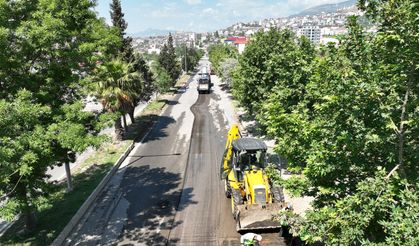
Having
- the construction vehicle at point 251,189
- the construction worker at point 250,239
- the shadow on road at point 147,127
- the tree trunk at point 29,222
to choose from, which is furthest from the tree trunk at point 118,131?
the construction worker at point 250,239

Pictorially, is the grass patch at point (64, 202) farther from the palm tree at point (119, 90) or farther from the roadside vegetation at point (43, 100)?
the palm tree at point (119, 90)

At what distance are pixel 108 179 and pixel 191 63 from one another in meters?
84.8

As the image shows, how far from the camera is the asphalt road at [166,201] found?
13.5 meters

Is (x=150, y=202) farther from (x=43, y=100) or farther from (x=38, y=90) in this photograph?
(x=38, y=90)

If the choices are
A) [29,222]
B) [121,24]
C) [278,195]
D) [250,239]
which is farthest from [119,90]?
[250,239]

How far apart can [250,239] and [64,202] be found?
32.4ft

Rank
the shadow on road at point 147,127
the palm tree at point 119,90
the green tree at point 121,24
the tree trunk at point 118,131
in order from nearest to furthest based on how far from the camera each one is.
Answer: the palm tree at point 119,90, the tree trunk at point 118,131, the shadow on road at point 147,127, the green tree at point 121,24

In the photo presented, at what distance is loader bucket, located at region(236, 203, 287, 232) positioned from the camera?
12.6 meters

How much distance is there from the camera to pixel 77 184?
1895 cm

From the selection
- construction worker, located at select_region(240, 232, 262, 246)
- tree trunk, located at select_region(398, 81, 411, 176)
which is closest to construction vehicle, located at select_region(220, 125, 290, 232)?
construction worker, located at select_region(240, 232, 262, 246)

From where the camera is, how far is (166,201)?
54.6 ft

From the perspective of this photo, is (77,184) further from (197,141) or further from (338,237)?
(338,237)

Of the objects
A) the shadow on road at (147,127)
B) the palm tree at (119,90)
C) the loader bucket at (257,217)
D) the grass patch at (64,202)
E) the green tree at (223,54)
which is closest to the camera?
the loader bucket at (257,217)

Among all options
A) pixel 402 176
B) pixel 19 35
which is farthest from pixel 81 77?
pixel 402 176
